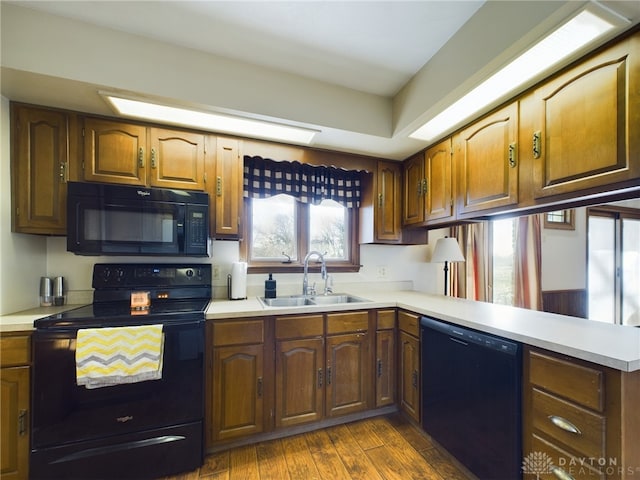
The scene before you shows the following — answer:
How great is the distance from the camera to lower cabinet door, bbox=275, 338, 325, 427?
1.78 meters

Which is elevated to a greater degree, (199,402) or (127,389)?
(127,389)

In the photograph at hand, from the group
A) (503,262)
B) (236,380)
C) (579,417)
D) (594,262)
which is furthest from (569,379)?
(594,262)

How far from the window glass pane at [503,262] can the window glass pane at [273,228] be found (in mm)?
2446

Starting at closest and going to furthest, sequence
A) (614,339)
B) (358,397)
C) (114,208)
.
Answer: (614,339)
(114,208)
(358,397)

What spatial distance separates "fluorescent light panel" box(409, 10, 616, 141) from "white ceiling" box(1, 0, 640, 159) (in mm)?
83

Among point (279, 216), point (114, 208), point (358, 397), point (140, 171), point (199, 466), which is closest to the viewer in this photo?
point (199, 466)

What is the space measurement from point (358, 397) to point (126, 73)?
8.38 ft

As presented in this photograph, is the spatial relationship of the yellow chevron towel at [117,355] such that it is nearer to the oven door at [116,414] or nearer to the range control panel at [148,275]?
the oven door at [116,414]

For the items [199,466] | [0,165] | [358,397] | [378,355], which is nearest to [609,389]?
[378,355]

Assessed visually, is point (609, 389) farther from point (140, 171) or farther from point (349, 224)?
point (140, 171)

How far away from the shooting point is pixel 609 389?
3.02 ft

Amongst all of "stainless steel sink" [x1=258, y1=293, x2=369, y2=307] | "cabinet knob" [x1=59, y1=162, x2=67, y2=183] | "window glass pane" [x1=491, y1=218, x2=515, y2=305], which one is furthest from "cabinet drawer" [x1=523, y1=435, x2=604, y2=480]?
"cabinet knob" [x1=59, y1=162, x2=67, y2=183]

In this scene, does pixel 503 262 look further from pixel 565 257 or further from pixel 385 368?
pixel 385 368

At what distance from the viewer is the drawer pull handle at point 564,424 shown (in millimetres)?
1003
